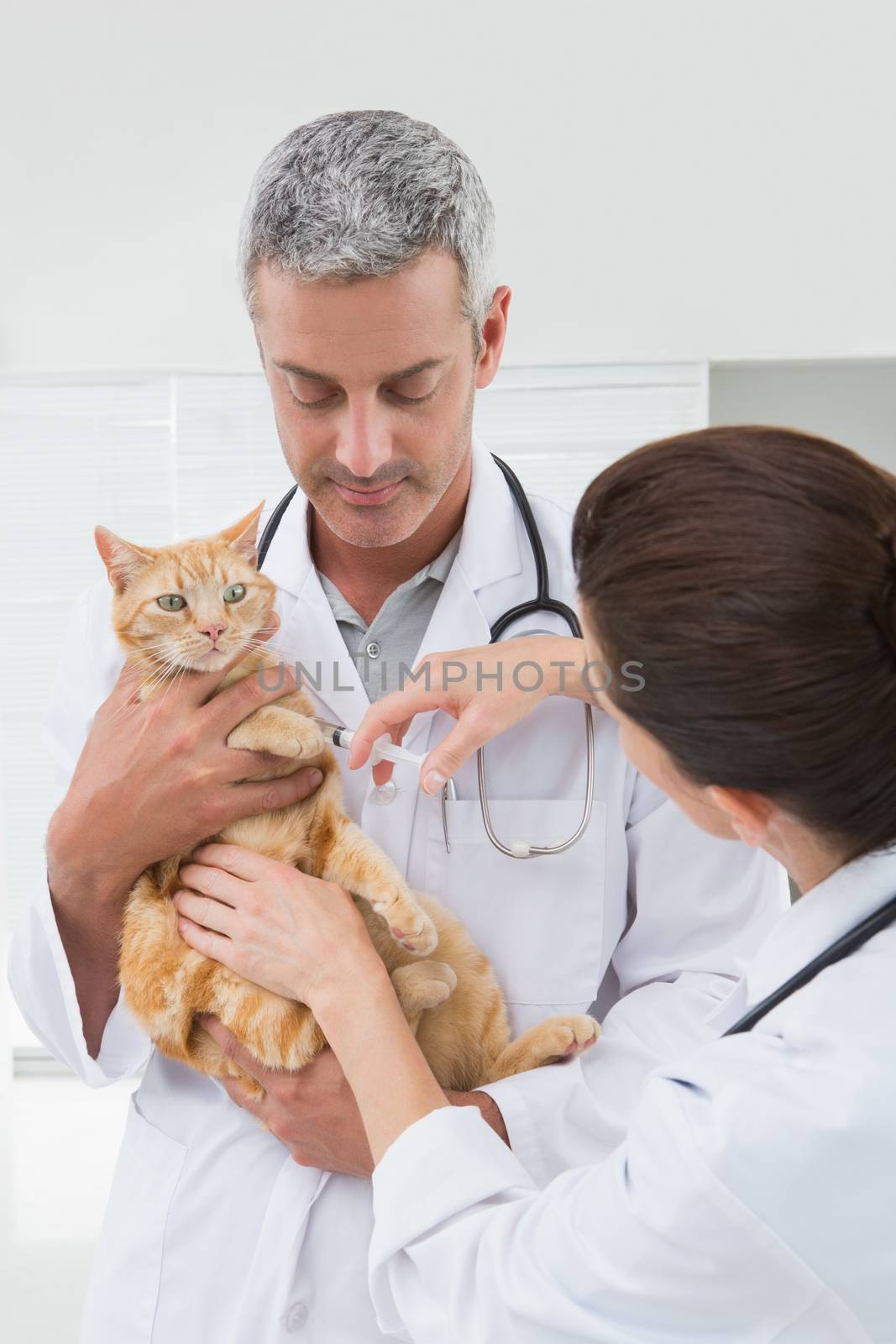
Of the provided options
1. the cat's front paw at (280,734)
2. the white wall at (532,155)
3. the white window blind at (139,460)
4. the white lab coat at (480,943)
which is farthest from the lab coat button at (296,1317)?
the white wall at (532,155)

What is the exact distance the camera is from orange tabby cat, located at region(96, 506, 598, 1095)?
3.95ft

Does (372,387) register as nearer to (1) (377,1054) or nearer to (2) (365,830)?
(2) (365,830)

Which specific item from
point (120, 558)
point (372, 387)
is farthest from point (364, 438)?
point (120, 558)

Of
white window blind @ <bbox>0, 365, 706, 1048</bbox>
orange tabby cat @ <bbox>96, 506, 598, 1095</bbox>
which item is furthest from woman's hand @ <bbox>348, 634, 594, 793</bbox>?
white window blind @ <bbox>0, 365, 706, 1048</bbox>

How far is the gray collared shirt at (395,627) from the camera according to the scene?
1.41 meters

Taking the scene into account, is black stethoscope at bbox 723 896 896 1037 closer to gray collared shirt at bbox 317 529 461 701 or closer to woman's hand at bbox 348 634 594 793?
woman's hand at bbox 348 634 594 793

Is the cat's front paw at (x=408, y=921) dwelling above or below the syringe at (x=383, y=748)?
below

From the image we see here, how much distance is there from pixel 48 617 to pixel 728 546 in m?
3.72

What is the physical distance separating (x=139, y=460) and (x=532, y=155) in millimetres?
1772

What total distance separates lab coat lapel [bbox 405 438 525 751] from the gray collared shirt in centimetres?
4

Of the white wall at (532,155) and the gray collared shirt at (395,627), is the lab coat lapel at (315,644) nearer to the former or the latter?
the gray collared shirt at (395,627)

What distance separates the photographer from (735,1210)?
0.76 metres

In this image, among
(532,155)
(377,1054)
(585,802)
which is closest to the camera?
(377,1054)

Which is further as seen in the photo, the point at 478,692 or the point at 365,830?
the point at 365,830
